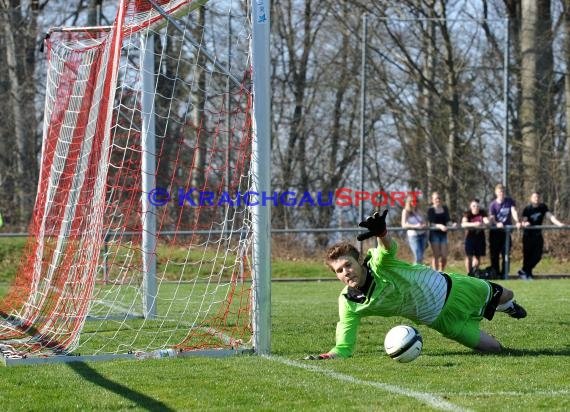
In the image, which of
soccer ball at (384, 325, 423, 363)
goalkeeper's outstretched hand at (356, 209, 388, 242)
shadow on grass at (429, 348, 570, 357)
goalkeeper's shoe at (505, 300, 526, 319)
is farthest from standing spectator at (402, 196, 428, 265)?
goalkeeper's outstretched hand at (356, 209, 388, 242)

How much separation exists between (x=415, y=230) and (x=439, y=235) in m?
0.59

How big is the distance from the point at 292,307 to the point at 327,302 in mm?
954

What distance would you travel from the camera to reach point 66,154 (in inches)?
441

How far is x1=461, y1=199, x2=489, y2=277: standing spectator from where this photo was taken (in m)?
18.4

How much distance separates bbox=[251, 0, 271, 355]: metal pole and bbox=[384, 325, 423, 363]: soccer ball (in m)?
1.16

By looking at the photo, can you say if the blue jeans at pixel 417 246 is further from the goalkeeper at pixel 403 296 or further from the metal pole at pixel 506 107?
the goalkeeper at pixel 403 296

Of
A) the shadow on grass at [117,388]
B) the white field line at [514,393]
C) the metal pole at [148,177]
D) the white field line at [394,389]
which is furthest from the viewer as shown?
the metal pole at [148,177]

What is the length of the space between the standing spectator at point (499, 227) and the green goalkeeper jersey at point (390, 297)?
11.8 meters

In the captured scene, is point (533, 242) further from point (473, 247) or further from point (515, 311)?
point (515, 311)

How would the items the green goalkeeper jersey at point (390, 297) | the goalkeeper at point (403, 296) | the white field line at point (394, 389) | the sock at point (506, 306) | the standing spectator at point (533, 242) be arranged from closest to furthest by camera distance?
the white field line at point (394, 389) → the goalkeeper at point (403, 296) → the green goalkeeper jersey at point (390, 297) → the sock at point (506, 306) → the standing spectator at point (533, 242)

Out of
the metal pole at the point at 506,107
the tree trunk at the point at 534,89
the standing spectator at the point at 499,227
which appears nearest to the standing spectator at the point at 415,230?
the standing spectator at the point at 499,227

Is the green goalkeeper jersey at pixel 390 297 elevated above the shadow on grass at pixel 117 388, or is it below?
above

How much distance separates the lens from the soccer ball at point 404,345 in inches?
263

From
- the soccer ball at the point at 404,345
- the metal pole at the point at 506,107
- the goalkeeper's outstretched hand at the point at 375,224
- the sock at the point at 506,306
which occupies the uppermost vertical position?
the metal pole at the point at 506,107
